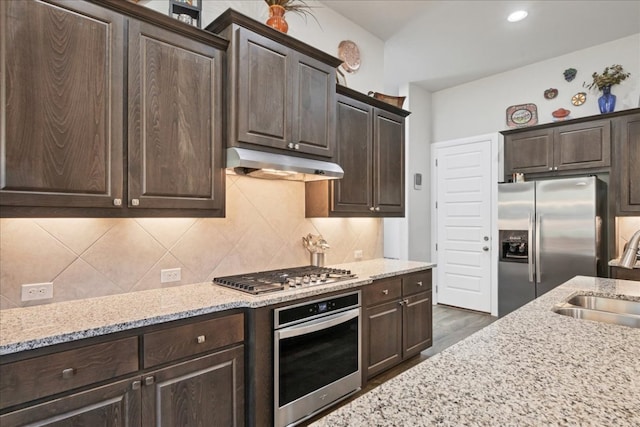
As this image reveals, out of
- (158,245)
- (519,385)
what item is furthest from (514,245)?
(158,245)

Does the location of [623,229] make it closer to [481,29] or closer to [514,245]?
[514,245]

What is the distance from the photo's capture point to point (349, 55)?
11.8 ft

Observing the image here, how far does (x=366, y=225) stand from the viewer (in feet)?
12.0

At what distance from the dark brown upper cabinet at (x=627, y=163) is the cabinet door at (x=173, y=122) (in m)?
3.99

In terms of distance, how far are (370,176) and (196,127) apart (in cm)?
165

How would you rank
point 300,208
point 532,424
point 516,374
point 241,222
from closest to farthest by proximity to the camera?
point 532,424 < point 516,374 < point 241,222 < point 300,208

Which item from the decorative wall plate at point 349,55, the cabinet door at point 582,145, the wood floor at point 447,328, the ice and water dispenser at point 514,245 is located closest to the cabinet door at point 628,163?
the cabinet door at point 582,145

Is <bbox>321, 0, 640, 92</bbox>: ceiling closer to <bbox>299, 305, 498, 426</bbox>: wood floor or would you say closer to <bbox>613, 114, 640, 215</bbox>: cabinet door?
<bbox>613, 114, 640, 215</bbox>: cabinet door

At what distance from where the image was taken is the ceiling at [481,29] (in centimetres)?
338

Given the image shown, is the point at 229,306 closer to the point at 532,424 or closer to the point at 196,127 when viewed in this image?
the point at 196,127

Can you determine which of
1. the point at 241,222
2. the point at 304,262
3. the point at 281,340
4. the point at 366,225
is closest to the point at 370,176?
the point at 366,225

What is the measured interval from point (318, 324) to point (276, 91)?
1542 mm

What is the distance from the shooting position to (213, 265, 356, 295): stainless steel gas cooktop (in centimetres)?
211

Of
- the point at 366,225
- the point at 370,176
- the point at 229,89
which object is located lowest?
the point at 366,225
